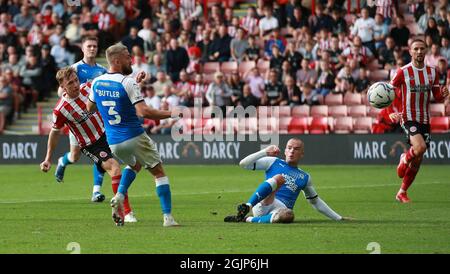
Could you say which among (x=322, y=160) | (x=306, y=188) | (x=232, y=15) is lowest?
(x=322, y=160)

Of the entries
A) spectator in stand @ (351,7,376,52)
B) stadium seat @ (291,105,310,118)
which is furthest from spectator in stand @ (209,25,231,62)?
spectator in stand @ (351,7,376,52)

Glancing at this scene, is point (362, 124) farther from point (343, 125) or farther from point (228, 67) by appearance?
point (228, 67)

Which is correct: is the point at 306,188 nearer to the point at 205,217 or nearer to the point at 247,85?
the point at 205,217

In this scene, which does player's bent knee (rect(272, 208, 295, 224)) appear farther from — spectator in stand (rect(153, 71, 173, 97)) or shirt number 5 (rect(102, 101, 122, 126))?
spectator in stand (rect(153, 71, 173, 97))

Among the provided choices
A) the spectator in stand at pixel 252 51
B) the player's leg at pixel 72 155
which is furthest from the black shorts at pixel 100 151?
the spectator in stand at pixel 252 51

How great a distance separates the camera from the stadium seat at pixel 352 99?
25.7 metres

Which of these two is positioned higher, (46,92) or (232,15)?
(232,15)

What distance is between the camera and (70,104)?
1427 cm

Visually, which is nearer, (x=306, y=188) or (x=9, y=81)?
(x=306, y=188)

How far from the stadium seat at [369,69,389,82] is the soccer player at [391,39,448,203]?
1024 cm

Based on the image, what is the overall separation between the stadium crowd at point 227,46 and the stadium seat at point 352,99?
111mm
